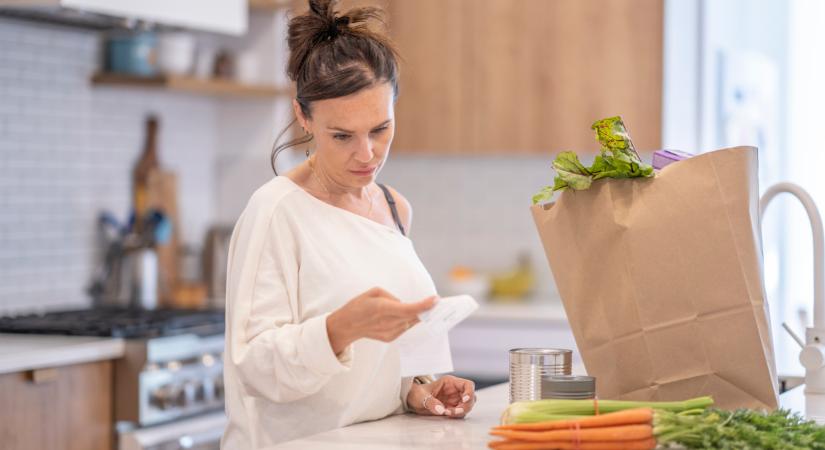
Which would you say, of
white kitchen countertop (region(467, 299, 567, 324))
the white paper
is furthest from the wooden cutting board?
the white paper

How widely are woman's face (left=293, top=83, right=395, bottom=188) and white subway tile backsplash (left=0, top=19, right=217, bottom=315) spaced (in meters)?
2.13

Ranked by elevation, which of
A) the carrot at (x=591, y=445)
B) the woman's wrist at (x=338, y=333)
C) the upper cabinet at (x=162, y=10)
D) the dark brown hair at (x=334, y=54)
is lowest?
the carrot at (x=591, y=445)

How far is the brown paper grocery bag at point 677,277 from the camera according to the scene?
75.9 inches

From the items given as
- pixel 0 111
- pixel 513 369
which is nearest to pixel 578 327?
pixel 513 369

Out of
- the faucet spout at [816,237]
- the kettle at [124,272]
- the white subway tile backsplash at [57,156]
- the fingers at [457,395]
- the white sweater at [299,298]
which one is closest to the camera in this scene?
the white sweater at [299,298]

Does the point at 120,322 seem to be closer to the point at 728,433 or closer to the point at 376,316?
the point at 376,316

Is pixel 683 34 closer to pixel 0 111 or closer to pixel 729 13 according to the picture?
pixel 729 13

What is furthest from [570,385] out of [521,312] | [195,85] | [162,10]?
[195,85]

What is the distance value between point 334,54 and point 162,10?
5.87ft

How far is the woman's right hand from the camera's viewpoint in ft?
5.82

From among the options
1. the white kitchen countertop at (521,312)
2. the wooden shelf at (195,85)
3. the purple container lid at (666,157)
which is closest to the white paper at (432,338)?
the purple container lid at (666,157)

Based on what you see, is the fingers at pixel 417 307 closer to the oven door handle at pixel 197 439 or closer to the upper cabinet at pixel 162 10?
the oven door handle at pixel 197 439

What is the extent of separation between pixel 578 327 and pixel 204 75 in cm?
294

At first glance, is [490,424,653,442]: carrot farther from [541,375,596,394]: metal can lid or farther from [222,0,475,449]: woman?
[222,0,475,449]: woman
